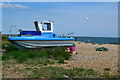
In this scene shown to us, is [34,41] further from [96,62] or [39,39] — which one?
[96,62]

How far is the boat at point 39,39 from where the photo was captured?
Result: 54.2 feet

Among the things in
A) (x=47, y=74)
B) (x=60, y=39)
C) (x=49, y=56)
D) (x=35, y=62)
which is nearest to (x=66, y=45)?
(x=60, y=39)

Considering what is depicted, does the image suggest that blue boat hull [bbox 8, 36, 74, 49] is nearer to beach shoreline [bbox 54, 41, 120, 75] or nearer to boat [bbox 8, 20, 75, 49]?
boat [bbox 8, 20, 75, 49]

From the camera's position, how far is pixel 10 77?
7891mm

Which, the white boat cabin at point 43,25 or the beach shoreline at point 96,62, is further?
the white boat cabin at point 43,25

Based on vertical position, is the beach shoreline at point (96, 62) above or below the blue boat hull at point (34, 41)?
below

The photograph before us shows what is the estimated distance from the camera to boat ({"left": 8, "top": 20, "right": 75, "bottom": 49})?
16.5m

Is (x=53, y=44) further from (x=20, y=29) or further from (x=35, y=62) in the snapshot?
(x=35, y=62)

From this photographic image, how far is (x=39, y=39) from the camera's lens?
1681 cm

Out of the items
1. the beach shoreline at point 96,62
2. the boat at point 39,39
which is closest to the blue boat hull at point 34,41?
the boat at point 39,39

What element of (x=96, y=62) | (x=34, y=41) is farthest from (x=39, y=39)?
(x=96, y=62)

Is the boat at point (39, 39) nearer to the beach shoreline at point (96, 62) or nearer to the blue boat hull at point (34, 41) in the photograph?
the blue boat hull at point (34, 41)

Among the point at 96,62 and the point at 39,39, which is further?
the point at 39,39

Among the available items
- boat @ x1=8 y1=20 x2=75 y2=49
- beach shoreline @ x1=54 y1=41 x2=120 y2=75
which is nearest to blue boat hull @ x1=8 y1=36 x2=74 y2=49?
boat @ x1=8 y1=20 x2=75 y2=49
